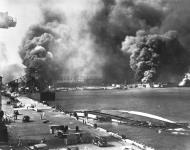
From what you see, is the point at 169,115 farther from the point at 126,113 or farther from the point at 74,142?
the point at 74,142

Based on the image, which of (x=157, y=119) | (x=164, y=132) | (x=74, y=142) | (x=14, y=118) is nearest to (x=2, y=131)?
(x=74, y=142)

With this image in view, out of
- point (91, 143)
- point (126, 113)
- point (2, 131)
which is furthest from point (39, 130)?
point (126, 113)

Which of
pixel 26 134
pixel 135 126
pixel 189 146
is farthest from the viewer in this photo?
pixel 135 126

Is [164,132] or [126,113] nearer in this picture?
[164,132]

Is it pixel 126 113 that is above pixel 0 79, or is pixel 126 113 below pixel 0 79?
below

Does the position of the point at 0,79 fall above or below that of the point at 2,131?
above

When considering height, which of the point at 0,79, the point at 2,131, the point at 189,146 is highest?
the point at 0,79

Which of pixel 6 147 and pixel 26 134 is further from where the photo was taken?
pixel 26 134

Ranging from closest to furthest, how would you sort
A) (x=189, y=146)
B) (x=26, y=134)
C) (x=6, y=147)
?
(x=6, y=147), (x=26, y=134), (x=189, y=146)

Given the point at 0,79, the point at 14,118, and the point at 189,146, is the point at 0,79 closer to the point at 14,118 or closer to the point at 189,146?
the point at 14,118
